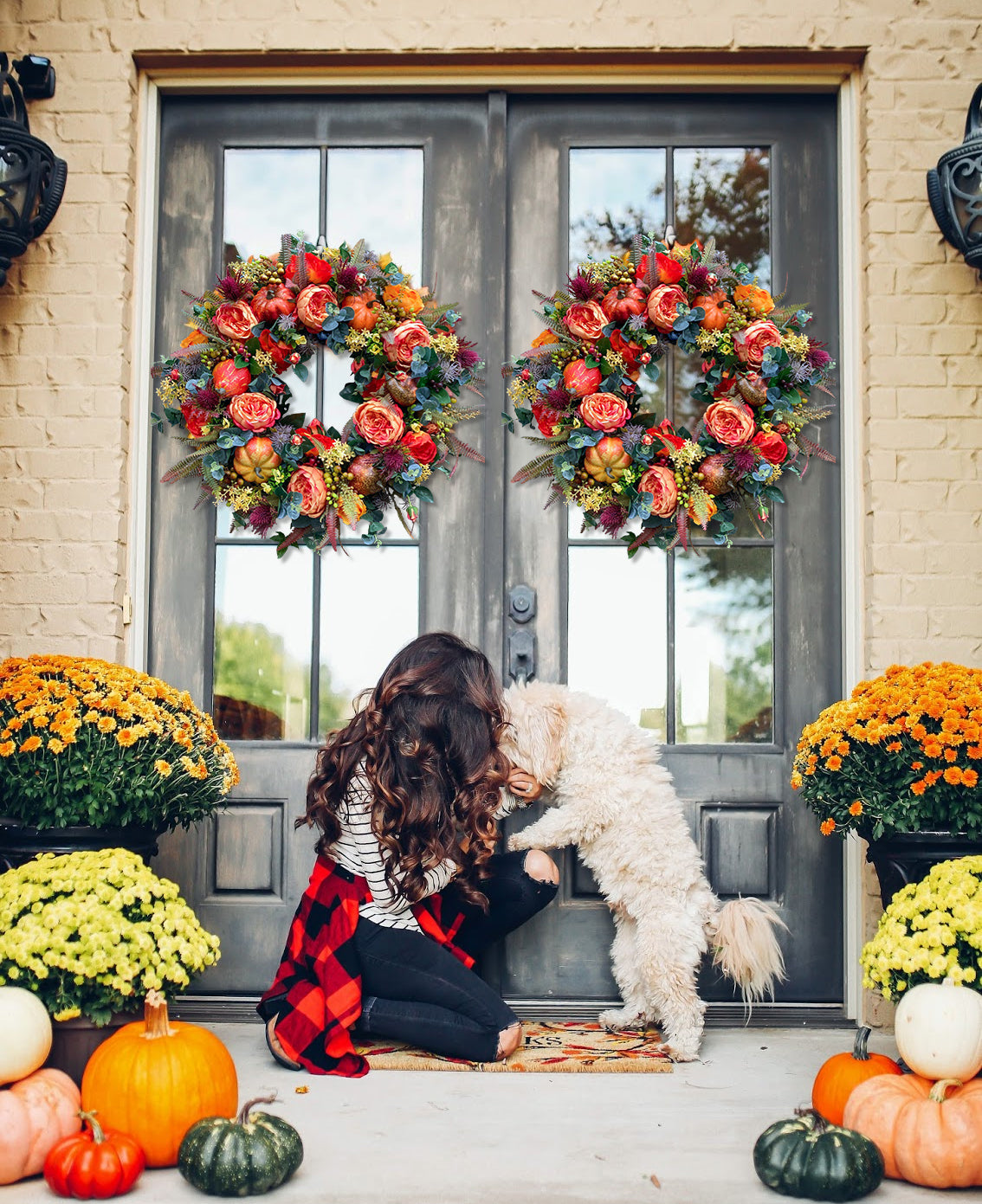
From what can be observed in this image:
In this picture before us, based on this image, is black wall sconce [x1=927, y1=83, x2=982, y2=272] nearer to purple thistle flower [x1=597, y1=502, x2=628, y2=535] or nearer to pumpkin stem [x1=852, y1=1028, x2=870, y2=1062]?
purple thistle flower [x1=597, y1=502, x2=628, y2=535]

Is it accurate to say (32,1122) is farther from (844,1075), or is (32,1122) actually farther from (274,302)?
(274,302)

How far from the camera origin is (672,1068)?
295 cm

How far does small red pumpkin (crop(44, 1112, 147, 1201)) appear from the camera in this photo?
209cm

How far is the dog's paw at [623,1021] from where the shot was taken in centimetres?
326

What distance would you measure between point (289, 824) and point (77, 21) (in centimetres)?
262

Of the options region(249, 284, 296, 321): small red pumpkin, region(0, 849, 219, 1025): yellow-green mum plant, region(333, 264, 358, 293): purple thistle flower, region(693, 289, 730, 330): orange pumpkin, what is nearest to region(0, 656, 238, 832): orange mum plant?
region(0, 849, 219, 1025): yellow-green mum plant

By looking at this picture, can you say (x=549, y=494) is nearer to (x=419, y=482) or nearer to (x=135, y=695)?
(x=419, y=482)

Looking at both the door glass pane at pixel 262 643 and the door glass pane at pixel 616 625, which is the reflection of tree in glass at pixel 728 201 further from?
the door glass pane at pixel 262 643

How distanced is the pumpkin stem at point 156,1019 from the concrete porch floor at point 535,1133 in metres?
0.26

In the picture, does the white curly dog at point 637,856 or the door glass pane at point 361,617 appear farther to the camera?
the door glass pane at point 361,617

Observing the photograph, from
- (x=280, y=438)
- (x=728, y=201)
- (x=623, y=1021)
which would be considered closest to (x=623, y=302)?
(x=728, y=201)

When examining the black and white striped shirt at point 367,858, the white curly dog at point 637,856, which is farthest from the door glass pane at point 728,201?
the black and white striped shirt at point 367,858

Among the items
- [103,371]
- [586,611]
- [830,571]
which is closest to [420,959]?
[586,611]

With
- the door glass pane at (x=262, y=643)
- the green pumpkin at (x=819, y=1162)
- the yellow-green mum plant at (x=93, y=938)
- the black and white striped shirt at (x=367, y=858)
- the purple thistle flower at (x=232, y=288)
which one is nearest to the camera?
the green pumpkin at (x=819, y=1162)
